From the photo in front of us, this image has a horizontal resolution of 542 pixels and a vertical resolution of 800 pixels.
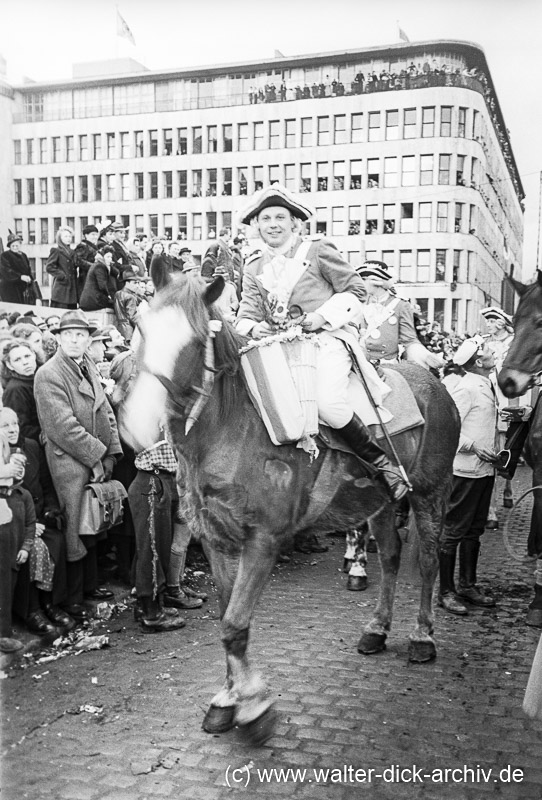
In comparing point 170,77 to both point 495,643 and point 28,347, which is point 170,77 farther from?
point 495,643

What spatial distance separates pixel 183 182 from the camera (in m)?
11.3

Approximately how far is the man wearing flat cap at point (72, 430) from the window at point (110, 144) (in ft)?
7.76

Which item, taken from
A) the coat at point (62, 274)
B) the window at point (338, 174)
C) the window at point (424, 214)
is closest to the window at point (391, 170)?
the window at point (338, 174)

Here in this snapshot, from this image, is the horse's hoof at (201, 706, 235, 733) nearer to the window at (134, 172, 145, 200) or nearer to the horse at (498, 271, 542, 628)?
the horse at (498, 271, 542, 628)

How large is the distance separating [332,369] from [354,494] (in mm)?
909

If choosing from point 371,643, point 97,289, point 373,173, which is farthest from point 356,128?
point 97,289

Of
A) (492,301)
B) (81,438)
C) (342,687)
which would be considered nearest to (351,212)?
(492,301)

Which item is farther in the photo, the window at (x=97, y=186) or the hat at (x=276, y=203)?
the window at (x=97, y=186)

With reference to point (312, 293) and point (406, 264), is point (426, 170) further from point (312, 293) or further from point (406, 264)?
point (312, 293)

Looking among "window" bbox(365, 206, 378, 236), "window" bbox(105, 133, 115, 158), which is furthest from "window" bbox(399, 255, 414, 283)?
"window" bbox(105, 133, 115, 158)

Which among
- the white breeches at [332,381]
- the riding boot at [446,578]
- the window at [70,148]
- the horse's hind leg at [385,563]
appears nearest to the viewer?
the white breeches at [332,381]

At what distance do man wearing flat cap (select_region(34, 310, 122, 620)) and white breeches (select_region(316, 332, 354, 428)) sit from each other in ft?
7.74

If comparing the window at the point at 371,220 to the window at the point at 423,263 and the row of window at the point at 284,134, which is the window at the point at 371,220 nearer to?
the window at the point at 423,263

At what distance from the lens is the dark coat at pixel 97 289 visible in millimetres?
11523
